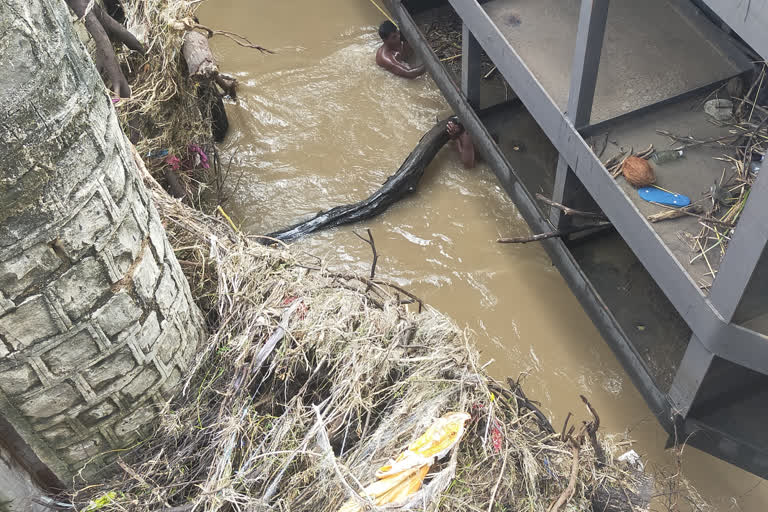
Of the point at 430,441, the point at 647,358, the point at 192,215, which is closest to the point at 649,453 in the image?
the point at 647,358

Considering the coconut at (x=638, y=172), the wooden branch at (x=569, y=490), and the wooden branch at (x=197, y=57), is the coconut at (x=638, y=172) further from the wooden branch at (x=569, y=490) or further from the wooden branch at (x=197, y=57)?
the wooden branch at (x=197, y=57)

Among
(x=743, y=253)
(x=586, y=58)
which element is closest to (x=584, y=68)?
(x=586, y=58)

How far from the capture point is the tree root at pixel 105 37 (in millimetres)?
4918

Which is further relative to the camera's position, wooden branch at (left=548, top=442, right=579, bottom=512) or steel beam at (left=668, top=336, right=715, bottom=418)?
steel beam at (left=668, top=336, right=715, bottom=418)

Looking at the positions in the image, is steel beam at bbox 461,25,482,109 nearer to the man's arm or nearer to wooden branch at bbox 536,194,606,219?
the man's arm

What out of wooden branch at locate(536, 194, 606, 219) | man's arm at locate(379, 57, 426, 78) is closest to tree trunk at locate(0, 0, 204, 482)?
wooden branch at locate(536, 194, 606, 219)

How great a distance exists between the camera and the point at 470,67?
6402 millimetres

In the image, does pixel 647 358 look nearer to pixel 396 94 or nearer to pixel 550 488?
pixel 550 488

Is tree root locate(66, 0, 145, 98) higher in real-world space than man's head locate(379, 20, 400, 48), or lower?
higher

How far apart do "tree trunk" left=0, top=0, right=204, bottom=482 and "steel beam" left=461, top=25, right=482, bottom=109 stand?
3845 millimetres

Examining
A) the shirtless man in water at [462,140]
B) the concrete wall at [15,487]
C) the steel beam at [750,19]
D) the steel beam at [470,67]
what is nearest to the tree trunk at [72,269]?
the concrete wall at [15,487]

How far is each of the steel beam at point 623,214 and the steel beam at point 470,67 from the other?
284mm

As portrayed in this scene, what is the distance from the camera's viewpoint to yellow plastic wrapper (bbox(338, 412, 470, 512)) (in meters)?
3.10

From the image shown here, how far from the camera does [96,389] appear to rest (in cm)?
293
